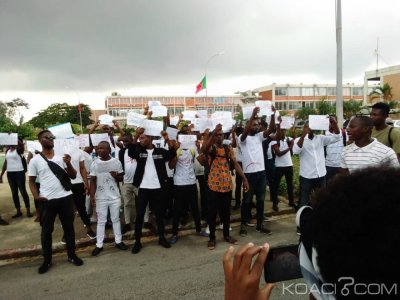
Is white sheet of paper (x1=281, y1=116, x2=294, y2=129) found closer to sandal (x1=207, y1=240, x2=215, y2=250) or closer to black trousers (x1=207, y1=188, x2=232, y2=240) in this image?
black trousers (x1=207, y1=188, x2=232, y2=240)

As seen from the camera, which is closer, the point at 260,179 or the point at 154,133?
the point at 154,133

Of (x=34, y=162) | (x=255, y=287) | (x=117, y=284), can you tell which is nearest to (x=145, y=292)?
(x=117, y=284)

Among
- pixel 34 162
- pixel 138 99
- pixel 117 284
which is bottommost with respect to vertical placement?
pixel 117 284

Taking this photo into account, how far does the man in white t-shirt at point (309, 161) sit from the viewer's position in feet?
18.0

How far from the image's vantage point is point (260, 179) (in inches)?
217

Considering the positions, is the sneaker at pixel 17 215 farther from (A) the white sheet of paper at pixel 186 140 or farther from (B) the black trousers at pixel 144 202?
(A) the white sheet of paper at pixel 186 140

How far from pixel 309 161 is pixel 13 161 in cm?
611

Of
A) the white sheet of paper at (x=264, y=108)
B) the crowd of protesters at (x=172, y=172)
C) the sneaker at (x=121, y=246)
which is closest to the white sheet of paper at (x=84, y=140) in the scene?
the crowd of protesters at (x=172, y=172)

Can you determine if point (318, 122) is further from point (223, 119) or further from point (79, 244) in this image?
point (79, 244)

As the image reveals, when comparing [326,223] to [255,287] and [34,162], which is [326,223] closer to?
[255,287]

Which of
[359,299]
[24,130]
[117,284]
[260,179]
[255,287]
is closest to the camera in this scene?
[359,299]

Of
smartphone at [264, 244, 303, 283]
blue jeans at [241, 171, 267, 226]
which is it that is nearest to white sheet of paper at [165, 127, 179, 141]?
blue jeans at [241, 171, 267, 226]

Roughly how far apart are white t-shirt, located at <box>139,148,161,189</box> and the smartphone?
423 centimetres

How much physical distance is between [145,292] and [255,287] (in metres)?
3.18
